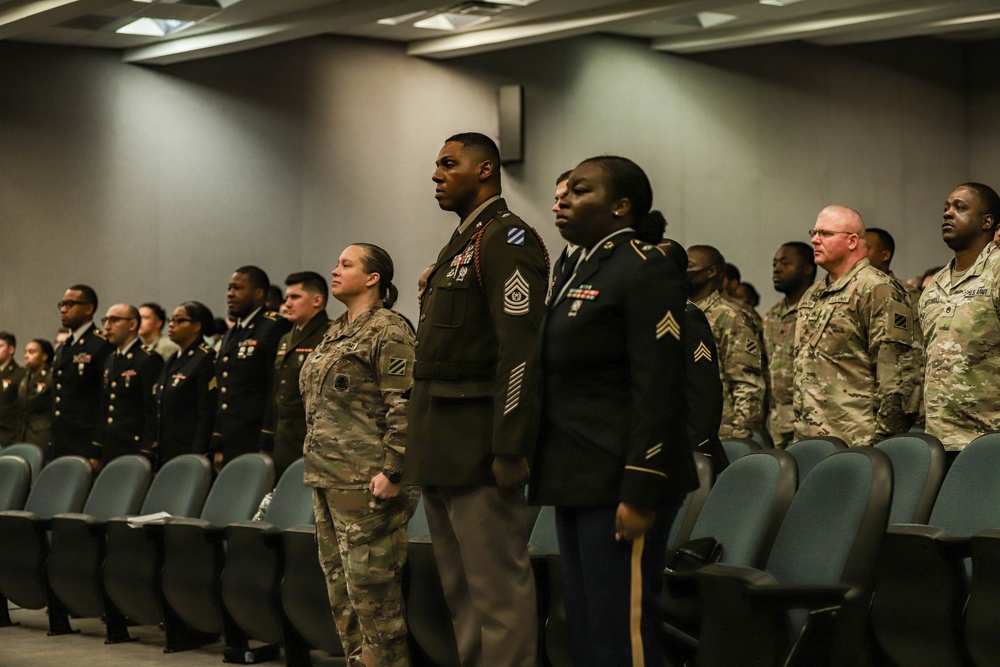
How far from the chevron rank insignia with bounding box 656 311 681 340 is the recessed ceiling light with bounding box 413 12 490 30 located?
8718 mm

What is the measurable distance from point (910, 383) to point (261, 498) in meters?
2.47

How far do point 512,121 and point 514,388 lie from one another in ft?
30.3

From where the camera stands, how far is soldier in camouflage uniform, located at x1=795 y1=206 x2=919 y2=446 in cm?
462

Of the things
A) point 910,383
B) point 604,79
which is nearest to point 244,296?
point 910,383

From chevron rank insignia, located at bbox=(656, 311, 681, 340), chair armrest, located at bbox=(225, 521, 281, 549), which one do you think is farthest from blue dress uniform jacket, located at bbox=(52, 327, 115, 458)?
chevron rank insignia, located at bbox=(656, 311, 681, 340)

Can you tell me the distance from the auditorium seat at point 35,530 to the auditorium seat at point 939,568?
386cm

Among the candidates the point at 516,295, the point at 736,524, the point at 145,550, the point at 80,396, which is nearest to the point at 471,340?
the point at 516,295

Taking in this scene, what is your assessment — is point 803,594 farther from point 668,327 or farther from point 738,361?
point 738,361

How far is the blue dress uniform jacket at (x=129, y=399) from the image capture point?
734 cm

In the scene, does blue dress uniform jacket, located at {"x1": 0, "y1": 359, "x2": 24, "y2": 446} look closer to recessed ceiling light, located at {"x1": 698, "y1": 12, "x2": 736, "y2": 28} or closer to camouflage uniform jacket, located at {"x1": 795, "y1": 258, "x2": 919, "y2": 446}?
camouflage uniform jacket, located at {"x1": 795, "y1": 258, "x2": 919, "y2": 446}

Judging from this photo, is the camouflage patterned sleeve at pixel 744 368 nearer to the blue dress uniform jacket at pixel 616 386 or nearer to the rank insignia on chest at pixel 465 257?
the rank insignia on chest at pixel 465 257

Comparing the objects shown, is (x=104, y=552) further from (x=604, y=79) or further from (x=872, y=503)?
(x=604, y=79)

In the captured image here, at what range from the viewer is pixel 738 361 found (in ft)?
19.0

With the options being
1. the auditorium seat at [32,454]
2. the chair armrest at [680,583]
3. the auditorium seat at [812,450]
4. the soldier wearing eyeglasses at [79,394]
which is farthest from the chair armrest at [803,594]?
the soldier wearing eyeglasses at [79,394]
